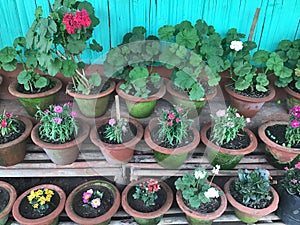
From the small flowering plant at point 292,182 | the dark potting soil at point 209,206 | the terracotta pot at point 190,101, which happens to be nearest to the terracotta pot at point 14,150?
the terracotta pot at point 190,101

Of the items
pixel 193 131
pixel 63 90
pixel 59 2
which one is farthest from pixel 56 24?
pixel 193 131

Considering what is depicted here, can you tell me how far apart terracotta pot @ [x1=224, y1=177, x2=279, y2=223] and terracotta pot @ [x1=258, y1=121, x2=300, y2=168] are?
23 centimetres

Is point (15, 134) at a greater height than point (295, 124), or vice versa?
point (295, 124)

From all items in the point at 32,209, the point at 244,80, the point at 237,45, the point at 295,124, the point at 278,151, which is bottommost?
the point at 32,209

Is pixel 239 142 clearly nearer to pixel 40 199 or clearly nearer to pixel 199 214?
pixel 199 214

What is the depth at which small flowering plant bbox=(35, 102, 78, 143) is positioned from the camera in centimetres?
195

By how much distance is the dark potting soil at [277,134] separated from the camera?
6.88 ft

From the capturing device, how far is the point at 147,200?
1.93 m

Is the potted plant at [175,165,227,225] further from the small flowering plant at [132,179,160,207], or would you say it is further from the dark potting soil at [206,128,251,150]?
the dark potting soil at [206,128,251,150]

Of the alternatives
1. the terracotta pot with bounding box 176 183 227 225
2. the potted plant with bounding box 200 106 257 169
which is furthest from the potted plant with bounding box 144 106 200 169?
the terracotta pot with bounding box 176 183 227 225

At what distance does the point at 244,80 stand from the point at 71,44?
1196 mm

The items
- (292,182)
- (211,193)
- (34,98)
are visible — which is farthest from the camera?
(34,98)

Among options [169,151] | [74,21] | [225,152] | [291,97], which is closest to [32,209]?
[169,151]

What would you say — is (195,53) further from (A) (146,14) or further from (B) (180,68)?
(A) (146,14)
